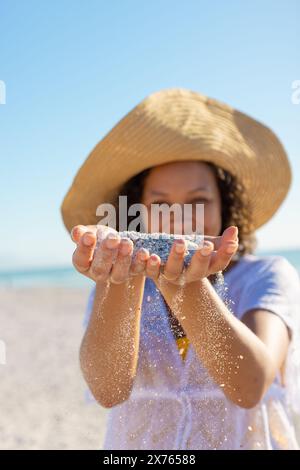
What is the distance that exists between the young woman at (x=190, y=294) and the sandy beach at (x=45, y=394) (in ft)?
1.86

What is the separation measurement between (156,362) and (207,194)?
30.6 inches

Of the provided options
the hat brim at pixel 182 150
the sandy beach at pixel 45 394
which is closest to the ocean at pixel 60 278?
the sandy beach at pixel 45 394

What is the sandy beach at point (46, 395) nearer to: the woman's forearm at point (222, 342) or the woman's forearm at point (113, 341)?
the woman's forearm at point (113, 341)

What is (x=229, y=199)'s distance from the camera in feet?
8.71

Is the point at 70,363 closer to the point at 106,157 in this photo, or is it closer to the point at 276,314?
the point at 106,157

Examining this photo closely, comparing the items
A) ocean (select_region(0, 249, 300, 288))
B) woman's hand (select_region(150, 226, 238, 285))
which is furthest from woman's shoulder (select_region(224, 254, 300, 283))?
ocean (select_region(0, 249, 300, 288))

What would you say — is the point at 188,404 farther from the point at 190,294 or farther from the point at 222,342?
the point at 190,294

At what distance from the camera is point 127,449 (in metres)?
2.13

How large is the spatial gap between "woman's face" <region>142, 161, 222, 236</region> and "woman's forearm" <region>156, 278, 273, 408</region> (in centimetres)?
63

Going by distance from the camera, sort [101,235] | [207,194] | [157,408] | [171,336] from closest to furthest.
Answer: [101,235] < [171,336] < [157,408] < [207,194]

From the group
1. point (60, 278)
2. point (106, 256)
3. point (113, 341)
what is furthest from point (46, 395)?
point (60, 278)

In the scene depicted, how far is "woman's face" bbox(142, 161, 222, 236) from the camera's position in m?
2.29

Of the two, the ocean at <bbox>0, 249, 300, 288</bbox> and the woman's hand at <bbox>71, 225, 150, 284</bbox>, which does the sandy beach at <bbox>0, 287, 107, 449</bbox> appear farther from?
the ocean at <bbox>0, 249, 300, 288</bbox>
